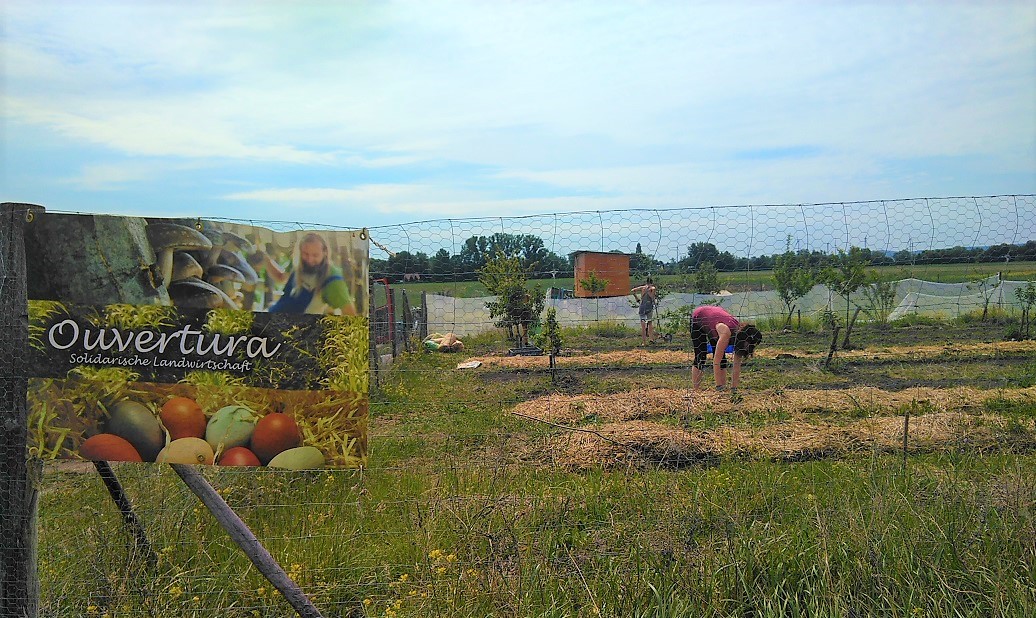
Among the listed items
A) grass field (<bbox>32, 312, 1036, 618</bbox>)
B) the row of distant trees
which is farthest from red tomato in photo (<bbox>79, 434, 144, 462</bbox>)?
the row of distant trees

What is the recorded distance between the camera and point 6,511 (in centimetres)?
Result: 354

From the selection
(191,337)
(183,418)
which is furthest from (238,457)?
(191,337)

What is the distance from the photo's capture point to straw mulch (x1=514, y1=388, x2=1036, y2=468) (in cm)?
603

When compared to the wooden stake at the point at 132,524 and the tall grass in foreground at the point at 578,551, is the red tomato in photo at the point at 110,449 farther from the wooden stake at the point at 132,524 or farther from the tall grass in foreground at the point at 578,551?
the tall grass in foreground at the point at 578,551

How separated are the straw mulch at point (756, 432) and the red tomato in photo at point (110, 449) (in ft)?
8.70

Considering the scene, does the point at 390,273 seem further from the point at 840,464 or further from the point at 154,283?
the point at 840,464

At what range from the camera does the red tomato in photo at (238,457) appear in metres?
3.45

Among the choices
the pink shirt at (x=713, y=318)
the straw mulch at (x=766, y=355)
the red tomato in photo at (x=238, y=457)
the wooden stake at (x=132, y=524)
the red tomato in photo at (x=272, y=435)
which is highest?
the pink shirt at (x=713, y=318)

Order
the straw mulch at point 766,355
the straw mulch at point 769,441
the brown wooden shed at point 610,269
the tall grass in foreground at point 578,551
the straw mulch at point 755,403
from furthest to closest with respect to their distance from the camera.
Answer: the straw mulch at point 766,355, the straw mulch at point 755,403, the straw mulch at point 769,441, the brown wooden shed at point 610,269, the tall grass in foreground at point 578,551

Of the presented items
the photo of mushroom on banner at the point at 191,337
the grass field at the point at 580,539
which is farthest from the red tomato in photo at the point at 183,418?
the grass field at the point at 580,539

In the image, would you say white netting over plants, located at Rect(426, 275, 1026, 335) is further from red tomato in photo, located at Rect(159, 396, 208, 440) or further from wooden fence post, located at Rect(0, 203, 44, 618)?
wooden fence post, located at Rect(0, 203, 44, 618)

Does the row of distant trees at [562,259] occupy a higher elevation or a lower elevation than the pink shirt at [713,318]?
higher

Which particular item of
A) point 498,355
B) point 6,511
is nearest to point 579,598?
point 6,511

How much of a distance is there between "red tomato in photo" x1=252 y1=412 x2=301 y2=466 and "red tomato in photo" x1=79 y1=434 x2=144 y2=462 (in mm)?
548
